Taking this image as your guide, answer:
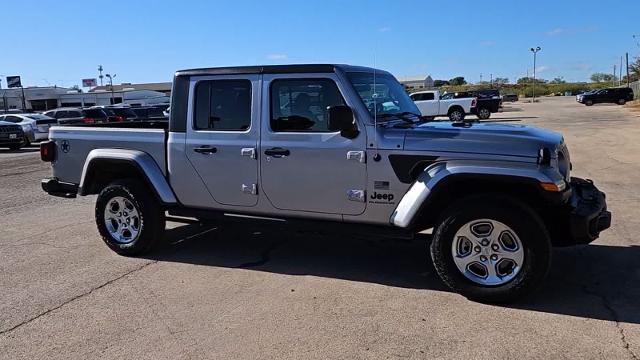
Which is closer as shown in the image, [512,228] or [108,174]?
[512,228]

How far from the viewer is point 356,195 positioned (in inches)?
201

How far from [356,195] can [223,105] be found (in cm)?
173

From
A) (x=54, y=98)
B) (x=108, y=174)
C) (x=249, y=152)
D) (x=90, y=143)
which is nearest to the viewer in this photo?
(x=249, y=152)

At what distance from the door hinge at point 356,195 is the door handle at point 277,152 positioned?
71 cm

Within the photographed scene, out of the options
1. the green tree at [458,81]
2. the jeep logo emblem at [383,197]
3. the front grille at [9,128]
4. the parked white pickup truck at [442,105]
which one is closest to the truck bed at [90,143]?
the jeep logo emblem at [383,197]

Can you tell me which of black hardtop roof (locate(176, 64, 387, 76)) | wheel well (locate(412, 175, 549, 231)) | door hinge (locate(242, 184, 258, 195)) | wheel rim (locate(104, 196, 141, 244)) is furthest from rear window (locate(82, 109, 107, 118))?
wheel well (locate(412, 175, 549, 231))

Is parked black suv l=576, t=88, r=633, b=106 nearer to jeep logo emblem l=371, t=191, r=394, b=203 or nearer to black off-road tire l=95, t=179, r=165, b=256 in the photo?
jeep logo emblem l=371, t=191, r=394, b=203

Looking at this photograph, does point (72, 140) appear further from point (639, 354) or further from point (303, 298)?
point (639, 354)

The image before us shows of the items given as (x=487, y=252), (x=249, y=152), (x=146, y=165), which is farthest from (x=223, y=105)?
(x=487, y=252)

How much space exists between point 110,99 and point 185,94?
91568 mm

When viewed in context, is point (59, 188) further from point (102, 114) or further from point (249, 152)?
point (102, 114)

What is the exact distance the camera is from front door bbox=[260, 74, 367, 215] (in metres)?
5.11

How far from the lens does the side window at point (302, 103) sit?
525cm

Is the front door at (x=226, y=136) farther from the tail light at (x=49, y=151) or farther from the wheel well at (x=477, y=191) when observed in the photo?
the tail light at (x=49, y=151)
